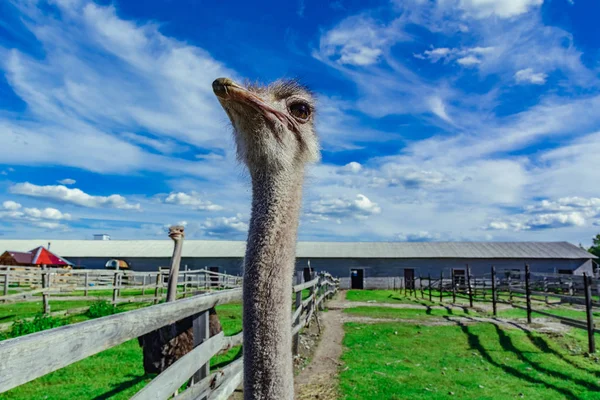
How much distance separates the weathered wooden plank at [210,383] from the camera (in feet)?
10.2

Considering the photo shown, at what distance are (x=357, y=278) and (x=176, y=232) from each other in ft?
103

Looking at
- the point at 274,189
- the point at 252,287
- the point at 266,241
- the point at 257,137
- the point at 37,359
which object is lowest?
the point at 37,359

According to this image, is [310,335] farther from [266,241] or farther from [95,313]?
[266,241]

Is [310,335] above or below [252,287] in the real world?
below

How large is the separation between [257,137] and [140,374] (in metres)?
5.47

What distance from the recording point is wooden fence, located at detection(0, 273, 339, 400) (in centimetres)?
132

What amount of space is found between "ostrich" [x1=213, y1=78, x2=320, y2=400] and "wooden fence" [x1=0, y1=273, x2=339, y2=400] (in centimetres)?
54

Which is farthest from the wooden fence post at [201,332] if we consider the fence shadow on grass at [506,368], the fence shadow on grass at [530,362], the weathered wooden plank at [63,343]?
the fence shadow on grass at [530,362]

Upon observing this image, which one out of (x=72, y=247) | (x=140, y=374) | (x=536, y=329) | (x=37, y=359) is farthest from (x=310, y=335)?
(x=72, y=247)

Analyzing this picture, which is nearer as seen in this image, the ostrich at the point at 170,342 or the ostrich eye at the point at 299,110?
the ostrich eye at the point at 299,110

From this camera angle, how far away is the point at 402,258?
36.5 m

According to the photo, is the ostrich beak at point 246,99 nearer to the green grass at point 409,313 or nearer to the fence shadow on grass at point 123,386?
the fence shadow on grass at point 123,386

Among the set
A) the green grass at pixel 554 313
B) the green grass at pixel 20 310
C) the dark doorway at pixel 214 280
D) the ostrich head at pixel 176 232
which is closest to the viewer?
the ostrich head at pixel 176 232

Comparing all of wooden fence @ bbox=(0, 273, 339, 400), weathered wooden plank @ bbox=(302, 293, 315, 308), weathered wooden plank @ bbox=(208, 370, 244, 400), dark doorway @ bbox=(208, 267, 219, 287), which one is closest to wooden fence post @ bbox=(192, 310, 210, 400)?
wooden fence @ bbox=(0, 273, 339, 400)
